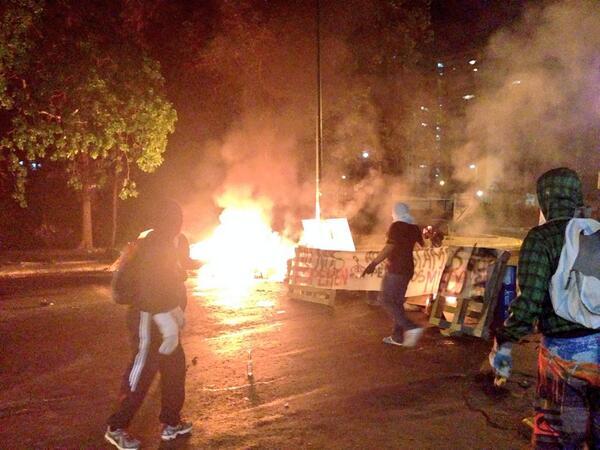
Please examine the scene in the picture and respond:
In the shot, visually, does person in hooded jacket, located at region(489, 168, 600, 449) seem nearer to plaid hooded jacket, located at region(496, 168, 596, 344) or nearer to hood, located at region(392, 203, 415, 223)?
plaid hooded jacket, located at region(496, 168, 596, 344)

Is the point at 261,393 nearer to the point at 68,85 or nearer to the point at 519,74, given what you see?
the point at 519,74

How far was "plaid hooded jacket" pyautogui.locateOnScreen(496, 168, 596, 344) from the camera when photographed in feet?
8.80

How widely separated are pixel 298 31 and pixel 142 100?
5.06m

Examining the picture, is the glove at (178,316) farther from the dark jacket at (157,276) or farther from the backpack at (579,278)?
the backpack at (579,278)

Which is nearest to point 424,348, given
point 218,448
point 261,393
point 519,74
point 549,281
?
point 261,393

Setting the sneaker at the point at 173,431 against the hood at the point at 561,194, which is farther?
the sneaker at the point at 173,431

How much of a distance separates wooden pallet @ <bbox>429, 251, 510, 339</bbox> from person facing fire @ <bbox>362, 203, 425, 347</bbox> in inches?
28.7

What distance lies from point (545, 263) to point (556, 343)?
396mm

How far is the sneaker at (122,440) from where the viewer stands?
4082 millimetres

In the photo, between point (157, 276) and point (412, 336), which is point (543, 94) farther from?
point (157, 276)

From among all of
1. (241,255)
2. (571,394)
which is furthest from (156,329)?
(241,255)

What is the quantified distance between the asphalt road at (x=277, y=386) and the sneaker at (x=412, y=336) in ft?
0.36

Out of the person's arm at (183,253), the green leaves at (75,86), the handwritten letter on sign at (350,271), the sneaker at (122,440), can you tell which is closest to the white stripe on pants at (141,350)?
the sneaker at (122,440)

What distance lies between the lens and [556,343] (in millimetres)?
2740
